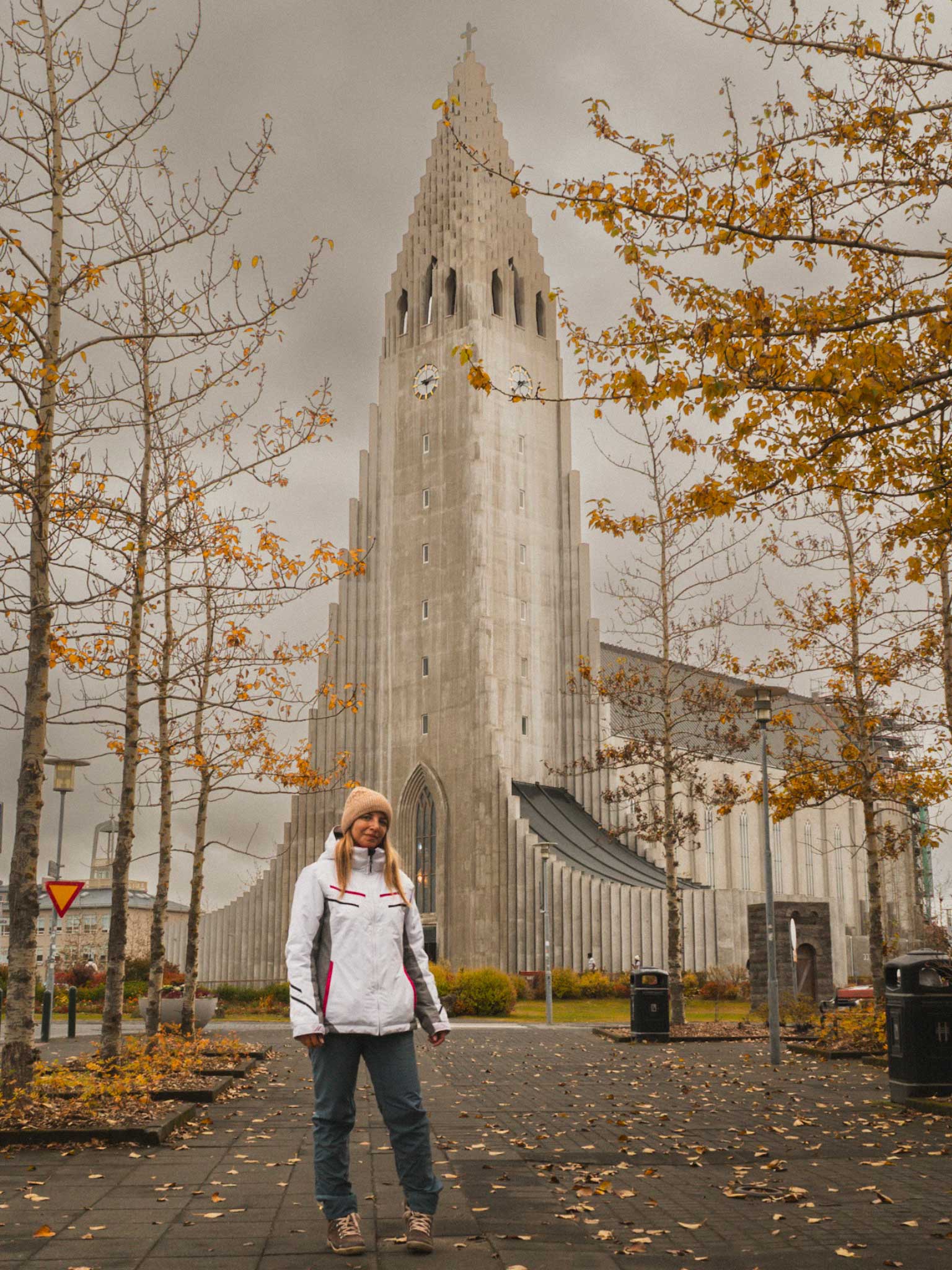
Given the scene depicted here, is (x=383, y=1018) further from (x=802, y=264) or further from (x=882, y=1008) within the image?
(x=882, y=1008)

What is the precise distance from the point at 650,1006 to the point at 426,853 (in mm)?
38432

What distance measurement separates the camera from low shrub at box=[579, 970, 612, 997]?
4881cm

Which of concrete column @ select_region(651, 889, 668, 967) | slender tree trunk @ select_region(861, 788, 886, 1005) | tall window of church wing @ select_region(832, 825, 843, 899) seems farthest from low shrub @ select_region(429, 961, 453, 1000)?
tall window of church wing @ select_region(832, 825, 843, 899)

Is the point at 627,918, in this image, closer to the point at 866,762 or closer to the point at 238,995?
the point at 238,995

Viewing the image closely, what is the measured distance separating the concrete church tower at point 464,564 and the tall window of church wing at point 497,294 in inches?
3.6

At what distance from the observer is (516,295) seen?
68.7 m

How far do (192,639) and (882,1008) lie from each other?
12.0 meters

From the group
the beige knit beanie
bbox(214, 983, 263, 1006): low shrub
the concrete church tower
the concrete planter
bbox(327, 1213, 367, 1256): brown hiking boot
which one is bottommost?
bbox(214, 983, 263, 1006): low shrub

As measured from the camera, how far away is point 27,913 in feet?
33.5

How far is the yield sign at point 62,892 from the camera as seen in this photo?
21.2 m

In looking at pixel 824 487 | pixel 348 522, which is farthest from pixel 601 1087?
pixel 348 522

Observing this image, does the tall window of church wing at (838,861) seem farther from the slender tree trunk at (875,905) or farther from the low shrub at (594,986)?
the slender tree trunk at (875,905)

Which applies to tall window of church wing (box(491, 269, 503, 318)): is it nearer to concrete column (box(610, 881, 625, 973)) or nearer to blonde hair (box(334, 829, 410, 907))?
concrete column (box(610, 881, 625, 973))

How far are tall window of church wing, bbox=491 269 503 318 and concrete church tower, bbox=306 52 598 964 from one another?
0.09 meters
